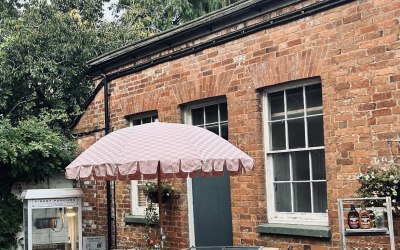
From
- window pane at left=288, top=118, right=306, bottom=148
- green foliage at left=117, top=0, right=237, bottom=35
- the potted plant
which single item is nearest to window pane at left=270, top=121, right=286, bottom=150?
window pane at left=288, top=118, right=306, bottom=148

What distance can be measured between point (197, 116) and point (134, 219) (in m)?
2.35

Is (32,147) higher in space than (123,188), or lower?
higher

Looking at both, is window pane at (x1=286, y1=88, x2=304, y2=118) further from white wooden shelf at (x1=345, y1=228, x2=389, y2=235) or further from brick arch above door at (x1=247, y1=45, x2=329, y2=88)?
white wooden shelf at (x1=345, y1=228, x2=389, y2=235)

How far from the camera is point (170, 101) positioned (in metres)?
8.90

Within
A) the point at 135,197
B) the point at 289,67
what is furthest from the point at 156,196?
the point at 289,67

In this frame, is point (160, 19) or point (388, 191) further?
point (160, 19)

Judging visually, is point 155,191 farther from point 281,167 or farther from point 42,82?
point 42,82

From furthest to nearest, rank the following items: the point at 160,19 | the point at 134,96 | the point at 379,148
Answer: the point at 160,19 < the point at 134,96 < the point at 379,148

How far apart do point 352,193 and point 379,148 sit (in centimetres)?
63

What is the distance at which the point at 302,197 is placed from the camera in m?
6.88

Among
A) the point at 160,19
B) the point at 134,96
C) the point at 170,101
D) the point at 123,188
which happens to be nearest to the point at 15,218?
the point at 123,188

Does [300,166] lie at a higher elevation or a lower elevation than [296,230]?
higher

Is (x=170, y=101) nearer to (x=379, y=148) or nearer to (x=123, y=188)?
(x=123, y=188)

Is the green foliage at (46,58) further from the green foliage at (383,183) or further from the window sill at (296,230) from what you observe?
the green foliage at (383,183)
